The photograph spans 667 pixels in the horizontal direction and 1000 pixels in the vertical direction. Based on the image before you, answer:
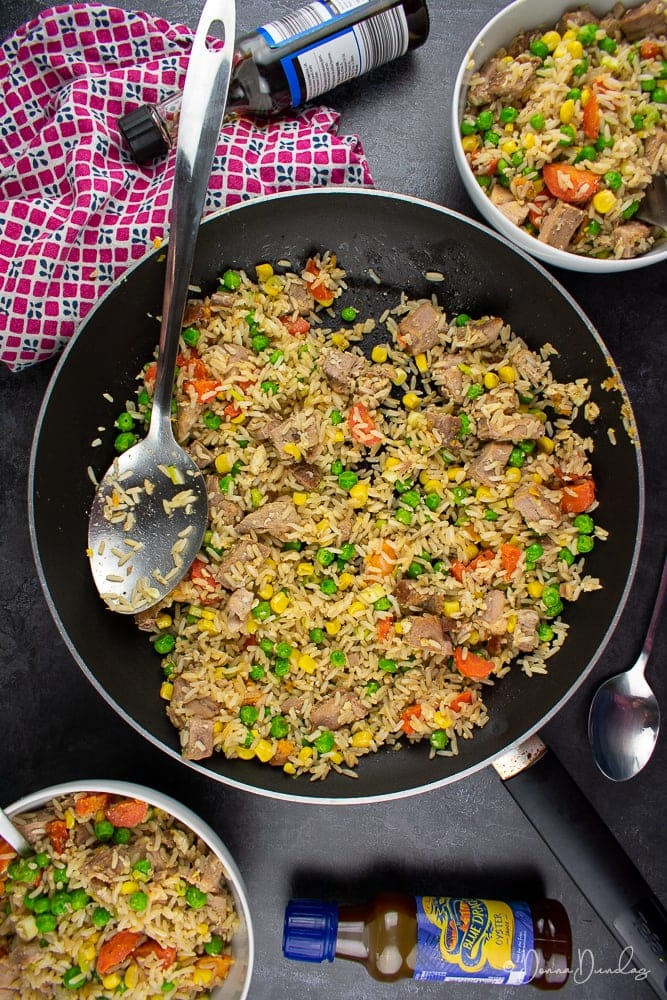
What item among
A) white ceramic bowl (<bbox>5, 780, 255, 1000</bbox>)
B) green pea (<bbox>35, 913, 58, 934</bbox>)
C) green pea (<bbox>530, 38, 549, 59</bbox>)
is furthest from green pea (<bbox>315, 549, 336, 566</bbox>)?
green pea (<bbox>530, 38, 549, 59</bbox>)

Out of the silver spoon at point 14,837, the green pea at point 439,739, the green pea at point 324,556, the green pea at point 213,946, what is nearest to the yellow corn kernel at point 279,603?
the green pea at point 324,556

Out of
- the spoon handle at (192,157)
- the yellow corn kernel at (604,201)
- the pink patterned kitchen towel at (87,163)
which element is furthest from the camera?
the pink patterned kitchen towel at (87,163)

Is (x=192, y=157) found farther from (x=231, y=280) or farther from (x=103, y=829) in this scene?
(x=103, y=829)

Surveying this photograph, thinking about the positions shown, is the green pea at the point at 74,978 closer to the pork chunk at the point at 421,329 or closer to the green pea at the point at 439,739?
the green pea at the point at 439,739

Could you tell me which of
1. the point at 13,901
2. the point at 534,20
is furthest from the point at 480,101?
the point at 13,901

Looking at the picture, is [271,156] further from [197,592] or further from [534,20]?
[197,592]

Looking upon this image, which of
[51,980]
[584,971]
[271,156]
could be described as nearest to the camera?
[51,980]
